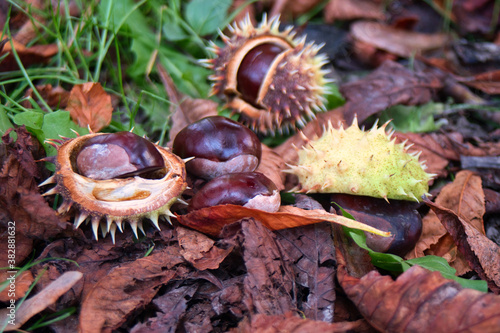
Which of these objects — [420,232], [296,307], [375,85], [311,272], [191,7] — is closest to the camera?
[296,307]

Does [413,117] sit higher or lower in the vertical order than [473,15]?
lower

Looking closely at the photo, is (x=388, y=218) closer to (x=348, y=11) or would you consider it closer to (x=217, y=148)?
(x=217, y=148)

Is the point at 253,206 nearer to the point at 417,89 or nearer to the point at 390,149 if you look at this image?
the point at 390,149

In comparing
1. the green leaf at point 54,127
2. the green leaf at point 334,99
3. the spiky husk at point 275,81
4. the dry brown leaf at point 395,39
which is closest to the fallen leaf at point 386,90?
the green leaf at point 334,99

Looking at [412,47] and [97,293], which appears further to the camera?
[412,47]

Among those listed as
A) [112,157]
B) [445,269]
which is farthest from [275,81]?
[445,269]

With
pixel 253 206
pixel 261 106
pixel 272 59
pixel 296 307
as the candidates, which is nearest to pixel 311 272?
pixel 296 307

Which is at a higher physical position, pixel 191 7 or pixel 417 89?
pixel 191 7

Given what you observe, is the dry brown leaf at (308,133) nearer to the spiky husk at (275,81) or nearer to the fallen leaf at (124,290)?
the spiky husk at (275,81)
